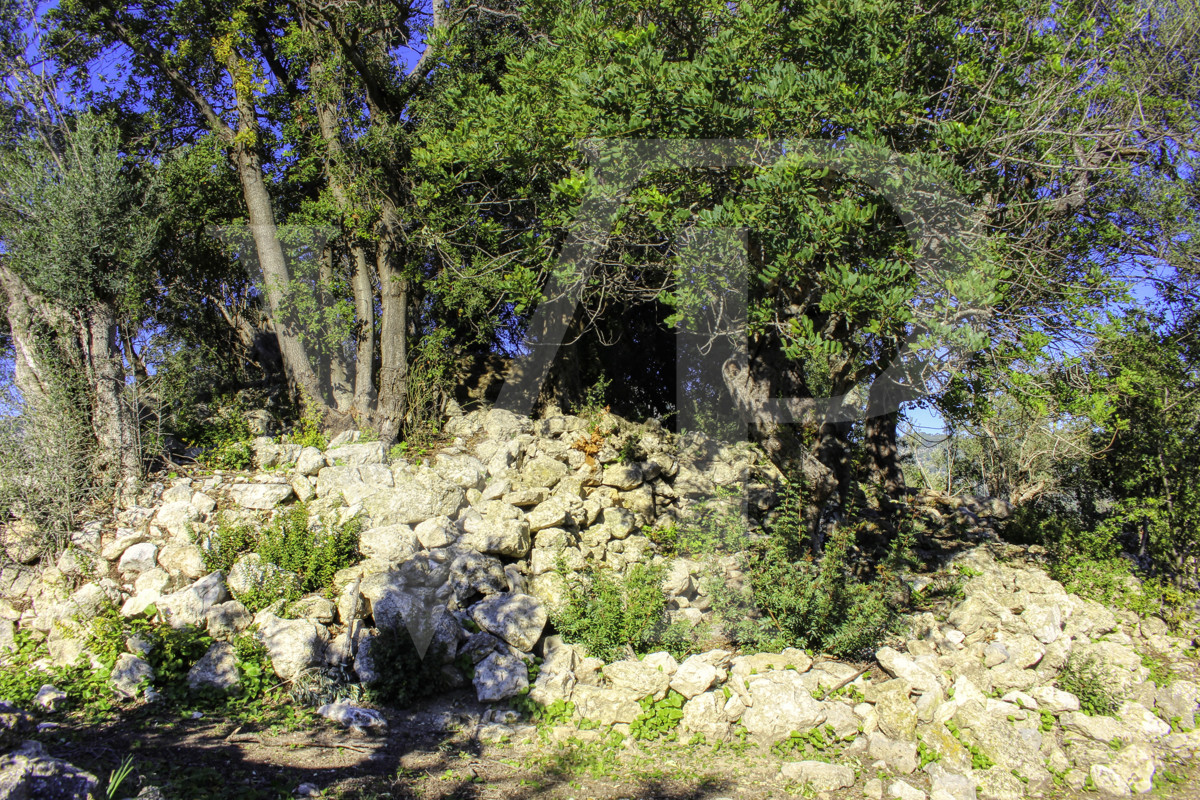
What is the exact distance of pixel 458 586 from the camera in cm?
625

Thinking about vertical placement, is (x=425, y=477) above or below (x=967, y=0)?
below

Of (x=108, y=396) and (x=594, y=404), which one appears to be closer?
(x=108, y=396)

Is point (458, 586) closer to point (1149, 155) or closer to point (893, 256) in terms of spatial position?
point (893, 256)

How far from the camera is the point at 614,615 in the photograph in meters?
5.91

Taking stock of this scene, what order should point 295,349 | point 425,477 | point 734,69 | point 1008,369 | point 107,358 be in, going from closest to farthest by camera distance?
point 1008,369, point 734,69, point 107,358, point 425,477, point 295,349

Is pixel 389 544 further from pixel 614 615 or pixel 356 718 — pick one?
pixel 614 615

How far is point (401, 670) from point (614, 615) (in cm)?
175

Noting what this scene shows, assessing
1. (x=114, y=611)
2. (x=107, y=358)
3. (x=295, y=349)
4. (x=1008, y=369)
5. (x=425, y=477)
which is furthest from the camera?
(x=295, y=349)

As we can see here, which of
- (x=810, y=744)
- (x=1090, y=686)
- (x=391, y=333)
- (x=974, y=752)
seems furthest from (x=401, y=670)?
(x=1090, y=686)

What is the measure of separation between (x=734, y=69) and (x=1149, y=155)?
444 cm

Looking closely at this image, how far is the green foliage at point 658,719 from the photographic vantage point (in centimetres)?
508

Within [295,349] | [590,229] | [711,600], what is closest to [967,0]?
[590,229]

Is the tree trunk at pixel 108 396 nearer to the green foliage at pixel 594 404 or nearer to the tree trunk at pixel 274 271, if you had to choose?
the tree trunk at pixel 274 271

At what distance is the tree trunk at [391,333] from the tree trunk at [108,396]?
2.70 metres
